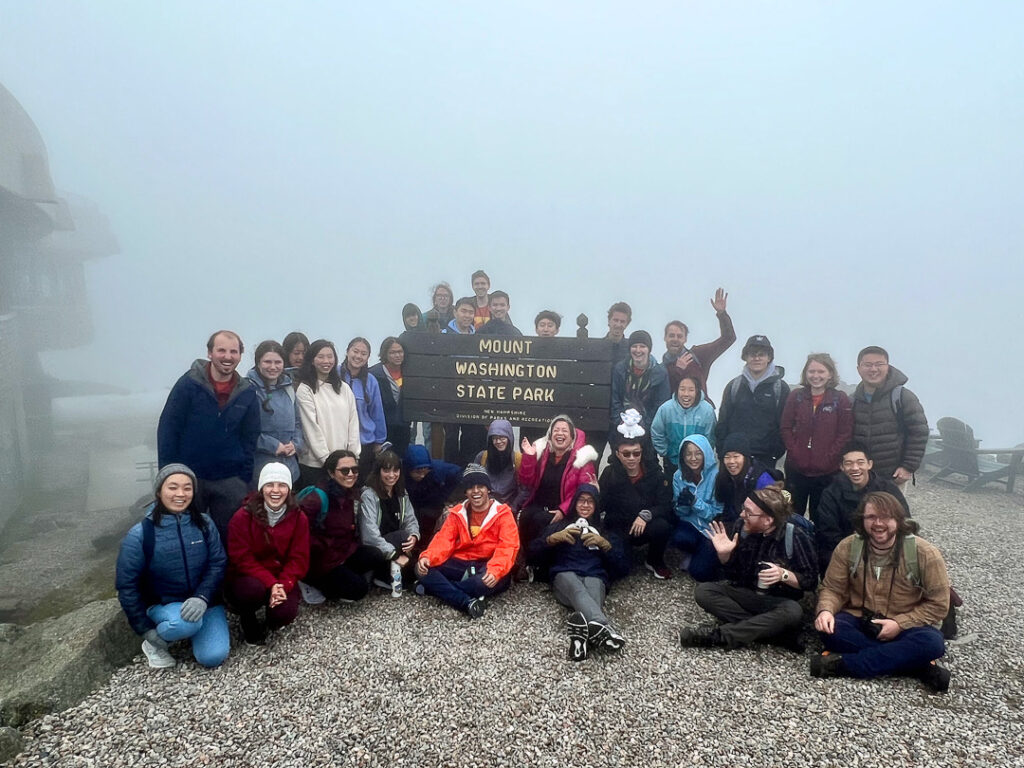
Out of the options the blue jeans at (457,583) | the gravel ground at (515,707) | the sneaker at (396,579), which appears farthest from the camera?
the sneaker at (396,579)

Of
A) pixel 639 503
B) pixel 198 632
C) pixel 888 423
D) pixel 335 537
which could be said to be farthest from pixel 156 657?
pixel 888 423

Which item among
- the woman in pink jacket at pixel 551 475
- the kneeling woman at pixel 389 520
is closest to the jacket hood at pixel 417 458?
the kneeling woman at pixel 389 520

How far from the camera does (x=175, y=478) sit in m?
4.93

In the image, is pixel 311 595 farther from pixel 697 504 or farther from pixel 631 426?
pixel 697 504

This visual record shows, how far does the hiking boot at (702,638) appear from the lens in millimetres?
5461

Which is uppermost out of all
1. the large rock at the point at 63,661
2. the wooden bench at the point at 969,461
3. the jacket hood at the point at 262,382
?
the jacket hood at the point at 262,382

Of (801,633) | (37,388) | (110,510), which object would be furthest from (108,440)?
(801,633)

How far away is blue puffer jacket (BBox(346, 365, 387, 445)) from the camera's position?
25.2ft

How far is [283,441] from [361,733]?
145 inches

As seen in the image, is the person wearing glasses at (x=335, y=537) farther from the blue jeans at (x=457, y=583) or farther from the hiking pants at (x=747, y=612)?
the hiking pants at (x=747, y=612)

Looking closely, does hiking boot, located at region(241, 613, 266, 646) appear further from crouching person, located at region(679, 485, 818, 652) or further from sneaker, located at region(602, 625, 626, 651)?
crouching person, located at region(679, 485, 818, 652)

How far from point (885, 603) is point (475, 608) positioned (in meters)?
4.08

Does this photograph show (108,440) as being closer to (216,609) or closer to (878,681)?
(216,609)

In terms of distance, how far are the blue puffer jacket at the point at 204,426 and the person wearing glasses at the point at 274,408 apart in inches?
13.3
